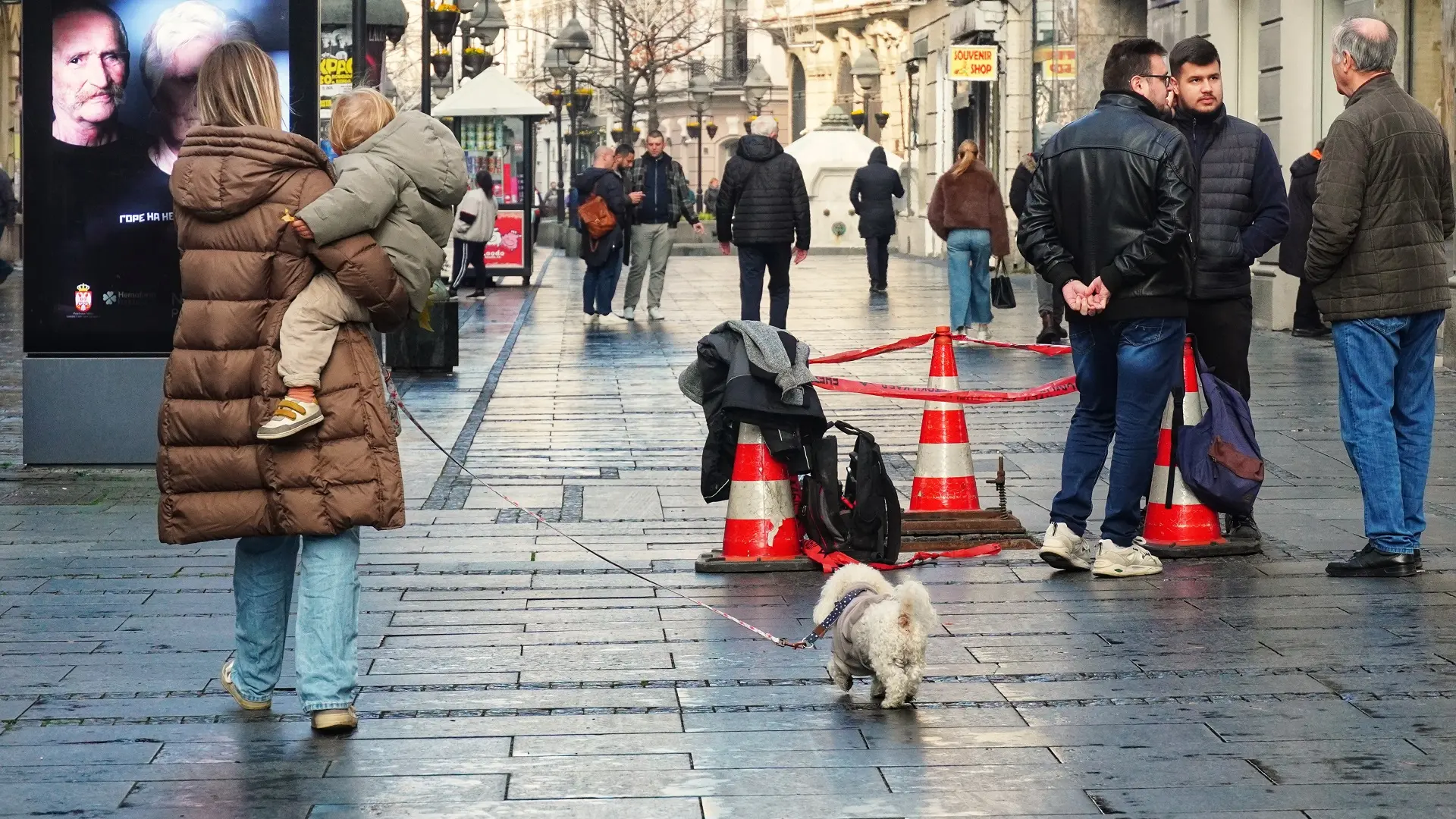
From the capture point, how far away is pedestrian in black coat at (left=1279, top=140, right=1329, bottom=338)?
15.9 meters

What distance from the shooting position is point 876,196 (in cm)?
2752

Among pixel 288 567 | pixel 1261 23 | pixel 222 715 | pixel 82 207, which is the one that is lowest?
pixel 222 715

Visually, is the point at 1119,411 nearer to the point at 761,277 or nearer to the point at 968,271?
the point at 761,277

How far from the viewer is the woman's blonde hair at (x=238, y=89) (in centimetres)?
516

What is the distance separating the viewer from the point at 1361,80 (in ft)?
23.9

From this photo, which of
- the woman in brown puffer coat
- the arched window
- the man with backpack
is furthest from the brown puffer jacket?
the arched window

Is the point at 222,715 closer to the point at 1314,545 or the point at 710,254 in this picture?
the point at 1314,545

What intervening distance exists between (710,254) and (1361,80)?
113ft

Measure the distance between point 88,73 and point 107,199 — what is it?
600mm

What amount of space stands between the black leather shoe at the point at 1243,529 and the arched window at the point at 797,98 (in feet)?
194

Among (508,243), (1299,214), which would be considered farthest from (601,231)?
(508,243)

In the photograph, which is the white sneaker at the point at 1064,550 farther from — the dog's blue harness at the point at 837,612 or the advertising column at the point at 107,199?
the advertising column at the point at 107,199

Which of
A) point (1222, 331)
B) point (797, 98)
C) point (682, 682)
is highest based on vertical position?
point (797, 98)

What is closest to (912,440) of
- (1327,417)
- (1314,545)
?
(1327,417)
